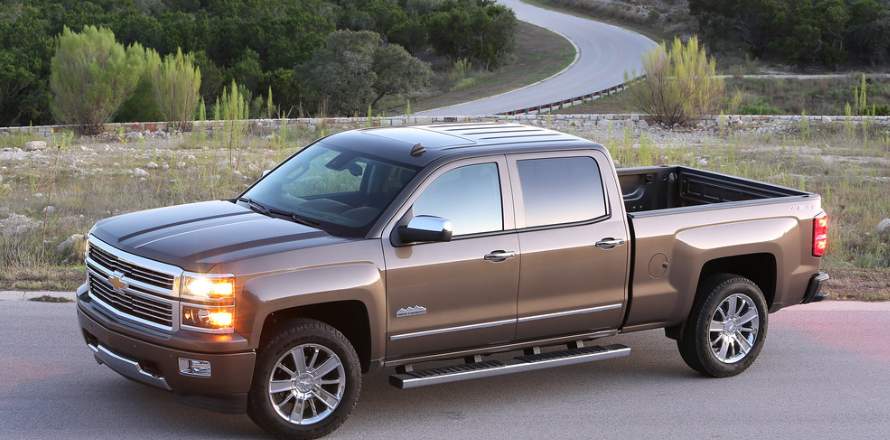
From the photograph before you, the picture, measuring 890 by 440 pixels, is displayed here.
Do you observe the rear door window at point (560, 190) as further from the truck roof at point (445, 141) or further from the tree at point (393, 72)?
the tree at point (393, 72)

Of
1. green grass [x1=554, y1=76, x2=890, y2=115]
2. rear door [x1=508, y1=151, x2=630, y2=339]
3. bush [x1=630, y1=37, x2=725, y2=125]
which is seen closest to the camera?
rear door [x1=508, y1=151, x2=630, y2=339]

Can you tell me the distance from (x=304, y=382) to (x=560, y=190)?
7.07ft

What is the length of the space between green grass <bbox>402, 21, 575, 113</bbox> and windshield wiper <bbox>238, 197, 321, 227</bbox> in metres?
32.7

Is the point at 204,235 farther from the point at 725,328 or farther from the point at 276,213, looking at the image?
the point at 725,328

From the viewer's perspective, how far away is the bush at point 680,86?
2705 cm

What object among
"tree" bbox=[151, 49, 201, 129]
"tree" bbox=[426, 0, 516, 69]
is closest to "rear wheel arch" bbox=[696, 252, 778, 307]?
"tree" bbox=[151, 49, 201, 129]

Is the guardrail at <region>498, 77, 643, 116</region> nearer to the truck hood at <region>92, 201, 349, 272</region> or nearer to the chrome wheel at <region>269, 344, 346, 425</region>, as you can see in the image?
the truck hood at <region>92, 201, 349, 272</region>

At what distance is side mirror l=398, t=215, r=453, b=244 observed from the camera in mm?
6992

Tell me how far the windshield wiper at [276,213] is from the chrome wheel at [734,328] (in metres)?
3.00

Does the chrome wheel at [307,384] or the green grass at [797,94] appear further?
the green grass at [797,94]

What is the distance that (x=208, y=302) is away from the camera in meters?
6.53

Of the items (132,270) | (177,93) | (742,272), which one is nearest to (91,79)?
(177,93)

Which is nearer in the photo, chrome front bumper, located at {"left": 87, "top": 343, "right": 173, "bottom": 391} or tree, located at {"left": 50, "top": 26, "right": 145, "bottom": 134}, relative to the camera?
chrome front bumper, located at {"left": 87, "top": 343, "right": 173, "bottom": 391}

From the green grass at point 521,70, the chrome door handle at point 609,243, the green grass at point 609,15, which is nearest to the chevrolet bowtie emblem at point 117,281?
the chrome door handle at point 609,243
